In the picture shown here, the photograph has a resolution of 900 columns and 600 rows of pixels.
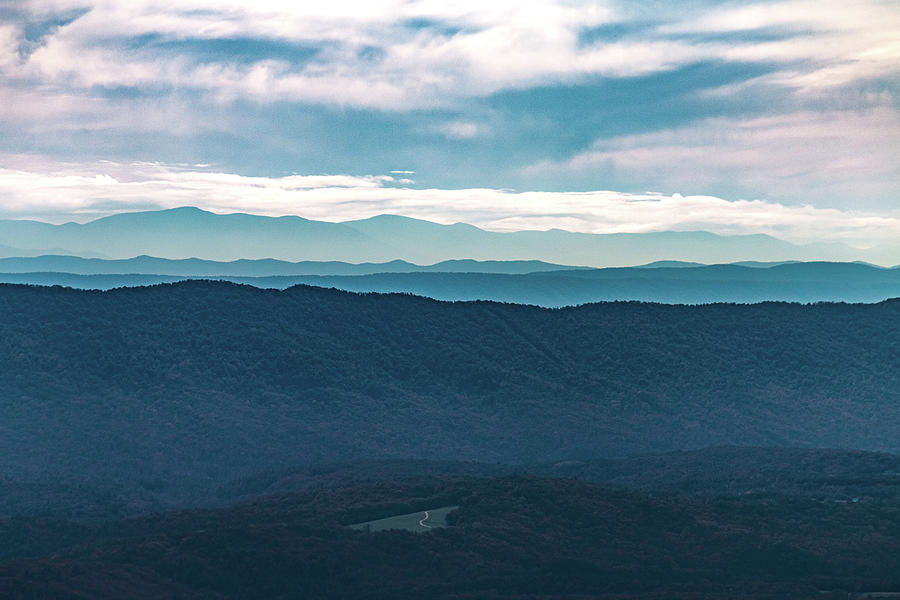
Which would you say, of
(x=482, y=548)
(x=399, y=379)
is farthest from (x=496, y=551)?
(x=399, y=379)

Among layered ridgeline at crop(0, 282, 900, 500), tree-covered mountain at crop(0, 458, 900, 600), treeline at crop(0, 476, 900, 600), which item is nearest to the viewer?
treeline at crop(0, 476, 900, 600)

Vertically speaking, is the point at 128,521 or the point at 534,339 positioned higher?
the point at 534,339

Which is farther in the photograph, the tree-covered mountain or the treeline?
the tree-covered mountain

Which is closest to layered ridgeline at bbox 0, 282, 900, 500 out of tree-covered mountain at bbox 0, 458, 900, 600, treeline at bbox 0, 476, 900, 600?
tree-covered mountain at bbox 0, 458, 900, 600

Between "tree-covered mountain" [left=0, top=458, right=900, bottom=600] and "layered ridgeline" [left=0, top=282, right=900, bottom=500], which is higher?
"layered ridgeline" [left=0, top=282, right=900, bottom=500]

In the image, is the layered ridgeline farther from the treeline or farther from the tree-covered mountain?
the treeline

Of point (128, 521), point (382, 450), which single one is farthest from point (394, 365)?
point (128, 521)

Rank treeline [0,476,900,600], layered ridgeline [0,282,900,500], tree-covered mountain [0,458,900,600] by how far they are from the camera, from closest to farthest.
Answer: treeline [0,476,900,600], tree-covered mountain [0,458,900,600], layered ridgeline [0,282,900,500]

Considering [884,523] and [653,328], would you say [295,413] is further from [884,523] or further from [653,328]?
[884,523]
